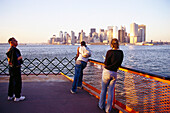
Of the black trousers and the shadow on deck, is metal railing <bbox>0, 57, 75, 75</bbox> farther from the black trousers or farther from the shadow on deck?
the black trousers

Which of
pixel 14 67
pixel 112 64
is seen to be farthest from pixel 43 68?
pixel 112 64

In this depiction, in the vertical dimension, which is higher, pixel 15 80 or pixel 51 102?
pixel 15 80

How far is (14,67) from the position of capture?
5062mm

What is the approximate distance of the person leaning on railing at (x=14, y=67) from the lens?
500 cm

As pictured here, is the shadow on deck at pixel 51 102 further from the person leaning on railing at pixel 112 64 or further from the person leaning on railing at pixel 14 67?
the person leaning on railing at pixel 112 64

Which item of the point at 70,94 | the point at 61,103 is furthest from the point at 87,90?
the point at 61,103

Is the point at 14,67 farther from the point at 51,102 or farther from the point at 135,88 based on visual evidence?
the point at 135,88

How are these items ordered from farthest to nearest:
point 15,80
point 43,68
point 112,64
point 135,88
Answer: point 43,68 → point 15,80 → point 135,88 → point 112,64

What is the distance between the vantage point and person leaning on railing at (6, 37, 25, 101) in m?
5.00

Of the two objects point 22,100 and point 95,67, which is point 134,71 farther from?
point 22,100

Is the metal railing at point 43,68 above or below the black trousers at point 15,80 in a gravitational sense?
below

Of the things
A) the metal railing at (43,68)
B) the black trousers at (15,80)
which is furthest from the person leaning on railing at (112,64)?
the metal railing at (43,68)

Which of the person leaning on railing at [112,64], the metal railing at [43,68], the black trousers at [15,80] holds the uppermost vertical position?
the person leaning on railing at [112,64]

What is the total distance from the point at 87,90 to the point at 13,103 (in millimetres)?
2713
